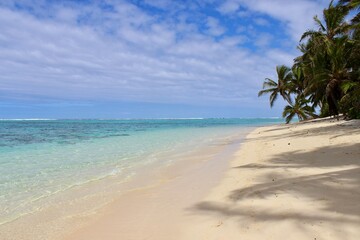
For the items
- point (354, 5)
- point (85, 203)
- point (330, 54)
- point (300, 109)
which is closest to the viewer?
point (85, 203)

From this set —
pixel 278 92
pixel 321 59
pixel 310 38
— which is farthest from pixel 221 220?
pixel 278 92

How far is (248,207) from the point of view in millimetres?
4973

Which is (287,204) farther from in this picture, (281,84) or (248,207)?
(281,84)

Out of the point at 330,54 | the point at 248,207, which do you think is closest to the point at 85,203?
the point at 248,207

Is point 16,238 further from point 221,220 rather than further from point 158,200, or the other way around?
point 221,220

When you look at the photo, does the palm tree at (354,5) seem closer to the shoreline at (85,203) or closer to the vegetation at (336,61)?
the vegetation at (336,61)

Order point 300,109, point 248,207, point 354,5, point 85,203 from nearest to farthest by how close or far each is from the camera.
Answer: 1. point 248,207
2. point 85,203
3. point 354,5
4. point 300,109

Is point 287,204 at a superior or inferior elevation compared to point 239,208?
superior

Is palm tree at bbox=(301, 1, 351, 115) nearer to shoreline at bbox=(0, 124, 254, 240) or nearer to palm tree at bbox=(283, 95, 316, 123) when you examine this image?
palm tree at bbox=(283, 95, 316, 123)

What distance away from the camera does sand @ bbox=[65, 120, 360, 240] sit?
3975 millimetres

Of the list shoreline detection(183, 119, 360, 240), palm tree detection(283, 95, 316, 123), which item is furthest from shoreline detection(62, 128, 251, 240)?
palm tree detection(283, 95, 316, 123)

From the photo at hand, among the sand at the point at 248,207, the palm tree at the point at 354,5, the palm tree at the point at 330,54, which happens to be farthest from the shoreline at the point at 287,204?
the palm tree at the point at 330,54

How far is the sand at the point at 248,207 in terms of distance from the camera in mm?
3975

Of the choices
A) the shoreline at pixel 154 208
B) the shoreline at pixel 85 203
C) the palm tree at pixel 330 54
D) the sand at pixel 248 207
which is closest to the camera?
the sand at pixel 248 207
